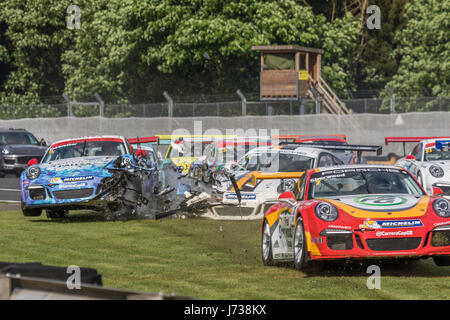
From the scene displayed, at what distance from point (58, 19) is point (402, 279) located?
49588 millimetres

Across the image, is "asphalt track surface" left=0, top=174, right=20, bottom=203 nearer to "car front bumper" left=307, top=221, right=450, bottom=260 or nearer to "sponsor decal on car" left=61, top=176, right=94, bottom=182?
"sponsor decal on car" left=61, top=176, right=94, bottom=182

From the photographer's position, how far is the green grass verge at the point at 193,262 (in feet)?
27.7

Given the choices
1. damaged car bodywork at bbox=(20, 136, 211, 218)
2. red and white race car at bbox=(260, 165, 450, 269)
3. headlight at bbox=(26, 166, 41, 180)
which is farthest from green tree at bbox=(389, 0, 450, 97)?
red and white race car at bbox=(260, 165, 450, 269)

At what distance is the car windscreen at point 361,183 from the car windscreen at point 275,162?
17.2 ft

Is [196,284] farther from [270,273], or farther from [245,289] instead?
[270,273]

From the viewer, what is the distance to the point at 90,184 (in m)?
15.7

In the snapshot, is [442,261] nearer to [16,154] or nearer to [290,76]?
[16,154]

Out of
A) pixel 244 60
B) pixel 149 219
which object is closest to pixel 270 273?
pixel 149 219

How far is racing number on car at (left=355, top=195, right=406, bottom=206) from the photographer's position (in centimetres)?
986

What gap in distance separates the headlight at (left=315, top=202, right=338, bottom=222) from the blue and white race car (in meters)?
6.62

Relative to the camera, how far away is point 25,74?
187 feet

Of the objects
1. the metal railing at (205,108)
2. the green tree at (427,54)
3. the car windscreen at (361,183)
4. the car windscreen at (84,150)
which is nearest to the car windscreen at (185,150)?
the car windscreen at (84,150)

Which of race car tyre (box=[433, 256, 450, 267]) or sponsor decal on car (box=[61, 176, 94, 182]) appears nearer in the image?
race car tyre (box=[433, 256, 450, 267])
